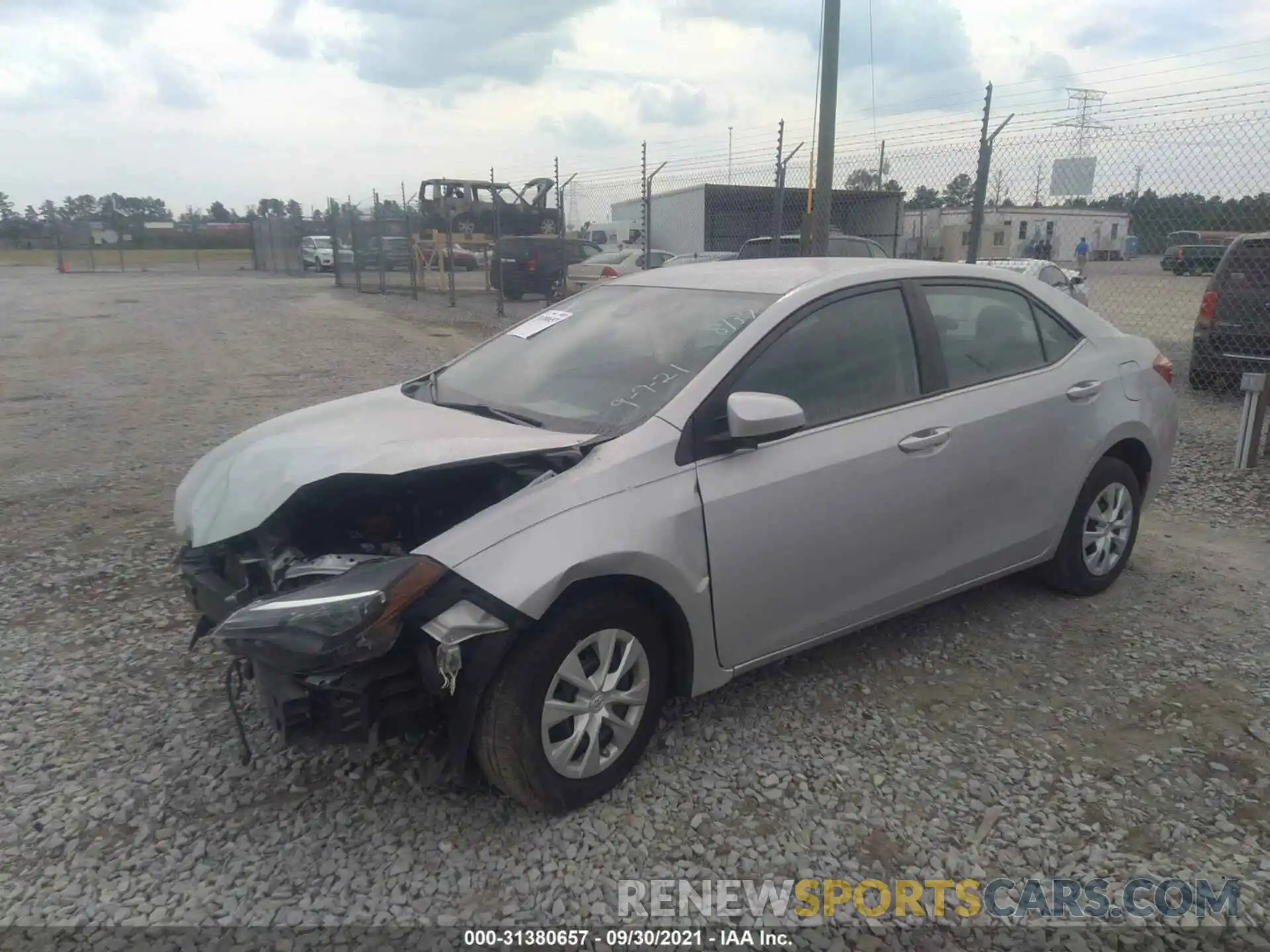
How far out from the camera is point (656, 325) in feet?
11.8

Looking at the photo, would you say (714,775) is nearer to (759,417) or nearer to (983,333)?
(759,417)

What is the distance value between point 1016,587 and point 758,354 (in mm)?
2176

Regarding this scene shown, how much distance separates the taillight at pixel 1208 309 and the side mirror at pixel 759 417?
808 centimetres

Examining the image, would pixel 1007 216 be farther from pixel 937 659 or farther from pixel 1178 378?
pixel 937 659

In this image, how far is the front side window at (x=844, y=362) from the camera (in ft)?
10.8

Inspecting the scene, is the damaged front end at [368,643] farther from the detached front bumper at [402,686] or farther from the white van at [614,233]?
the white van at [614,233]

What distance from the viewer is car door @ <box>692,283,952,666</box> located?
10.0 feet

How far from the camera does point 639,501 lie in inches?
112

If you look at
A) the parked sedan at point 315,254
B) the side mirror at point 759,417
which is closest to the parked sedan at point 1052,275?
the side mirror at point 759,417

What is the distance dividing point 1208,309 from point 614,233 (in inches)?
980

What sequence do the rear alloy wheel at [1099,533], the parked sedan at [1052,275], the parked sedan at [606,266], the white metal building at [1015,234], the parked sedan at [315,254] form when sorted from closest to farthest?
the rear alloy wheel at [1099,533]
the parked sedan at [1052,275]
the parked sedan at [606,266]
the white metal building at [1015,234]
the parked sedan at [315,254]

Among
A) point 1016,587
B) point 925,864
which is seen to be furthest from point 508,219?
point 925,864

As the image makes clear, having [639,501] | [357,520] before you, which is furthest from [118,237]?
[639,501]

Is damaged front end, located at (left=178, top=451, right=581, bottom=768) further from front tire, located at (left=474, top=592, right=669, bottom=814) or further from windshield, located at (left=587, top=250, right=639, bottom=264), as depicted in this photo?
windshield, located at (left=587, top=250, right=639, bottom=264)
